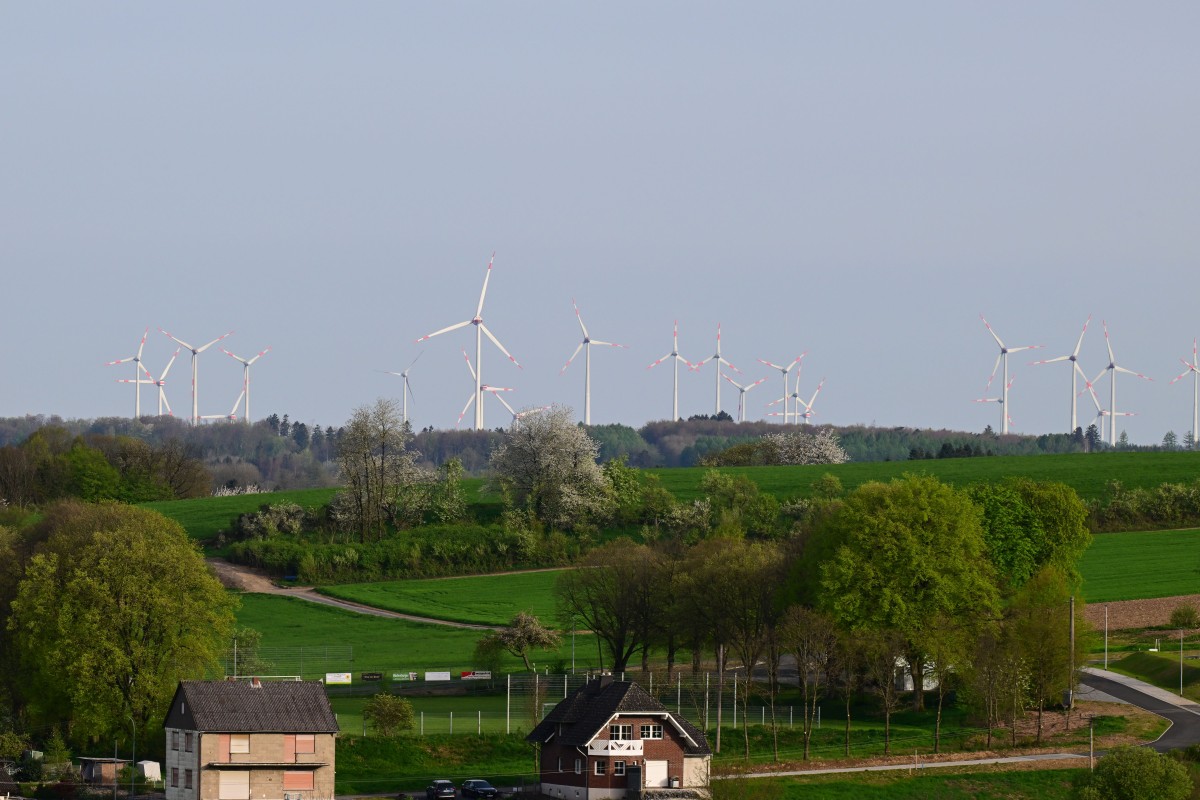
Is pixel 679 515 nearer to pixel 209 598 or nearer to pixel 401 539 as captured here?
pixel 401 539

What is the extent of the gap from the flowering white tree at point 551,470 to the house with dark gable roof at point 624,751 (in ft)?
Result: 230

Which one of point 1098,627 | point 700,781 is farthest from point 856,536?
point 1098,627

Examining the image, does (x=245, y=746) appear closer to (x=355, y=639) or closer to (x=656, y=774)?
(x=656, y=774)

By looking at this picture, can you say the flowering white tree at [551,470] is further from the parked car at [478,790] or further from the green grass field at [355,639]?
the parked car at [478,790]

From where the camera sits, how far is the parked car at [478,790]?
7762cm

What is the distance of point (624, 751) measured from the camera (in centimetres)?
8312

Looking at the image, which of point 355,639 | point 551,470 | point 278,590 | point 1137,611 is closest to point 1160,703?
point 1137,611

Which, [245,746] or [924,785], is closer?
[924,785]

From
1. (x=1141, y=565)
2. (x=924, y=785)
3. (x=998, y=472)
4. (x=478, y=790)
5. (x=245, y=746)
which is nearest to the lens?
(x=478, y=790)

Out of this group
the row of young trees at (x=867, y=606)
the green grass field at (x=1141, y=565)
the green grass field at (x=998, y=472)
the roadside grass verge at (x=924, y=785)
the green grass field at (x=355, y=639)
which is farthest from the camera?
the green grass field at (x=998, y=472)

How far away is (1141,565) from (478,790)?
70.7 metres

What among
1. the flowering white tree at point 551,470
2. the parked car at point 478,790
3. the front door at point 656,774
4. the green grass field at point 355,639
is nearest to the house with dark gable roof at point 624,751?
the front door at point 656,774

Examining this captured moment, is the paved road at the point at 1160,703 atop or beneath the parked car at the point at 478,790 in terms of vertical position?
atop

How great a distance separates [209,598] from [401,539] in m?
58.0
